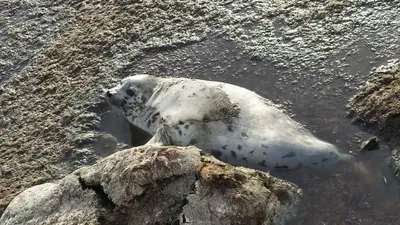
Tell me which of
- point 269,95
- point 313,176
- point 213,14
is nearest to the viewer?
point 313,176

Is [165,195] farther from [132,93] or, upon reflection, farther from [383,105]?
[132,93]

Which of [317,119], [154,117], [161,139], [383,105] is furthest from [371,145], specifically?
[154,117]

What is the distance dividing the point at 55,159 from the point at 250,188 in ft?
7.20

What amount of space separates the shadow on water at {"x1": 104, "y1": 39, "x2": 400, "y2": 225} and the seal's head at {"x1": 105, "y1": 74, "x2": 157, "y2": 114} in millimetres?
349

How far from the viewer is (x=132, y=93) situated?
6133 mm

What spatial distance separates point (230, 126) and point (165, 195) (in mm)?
1116

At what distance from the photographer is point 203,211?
160 inches

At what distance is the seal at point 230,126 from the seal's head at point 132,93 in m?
0.15

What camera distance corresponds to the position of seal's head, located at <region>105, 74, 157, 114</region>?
6113 mm

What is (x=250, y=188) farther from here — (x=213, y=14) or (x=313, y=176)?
(x=213, y=14)

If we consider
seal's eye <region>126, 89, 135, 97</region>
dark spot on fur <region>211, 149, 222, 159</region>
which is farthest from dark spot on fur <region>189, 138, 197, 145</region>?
seal's eye <region>126, 89, 135, 97</region>

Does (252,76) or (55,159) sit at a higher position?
(252,76)

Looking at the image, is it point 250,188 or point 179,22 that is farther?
point 179,22

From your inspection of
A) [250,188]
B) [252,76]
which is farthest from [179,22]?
[250,188]
